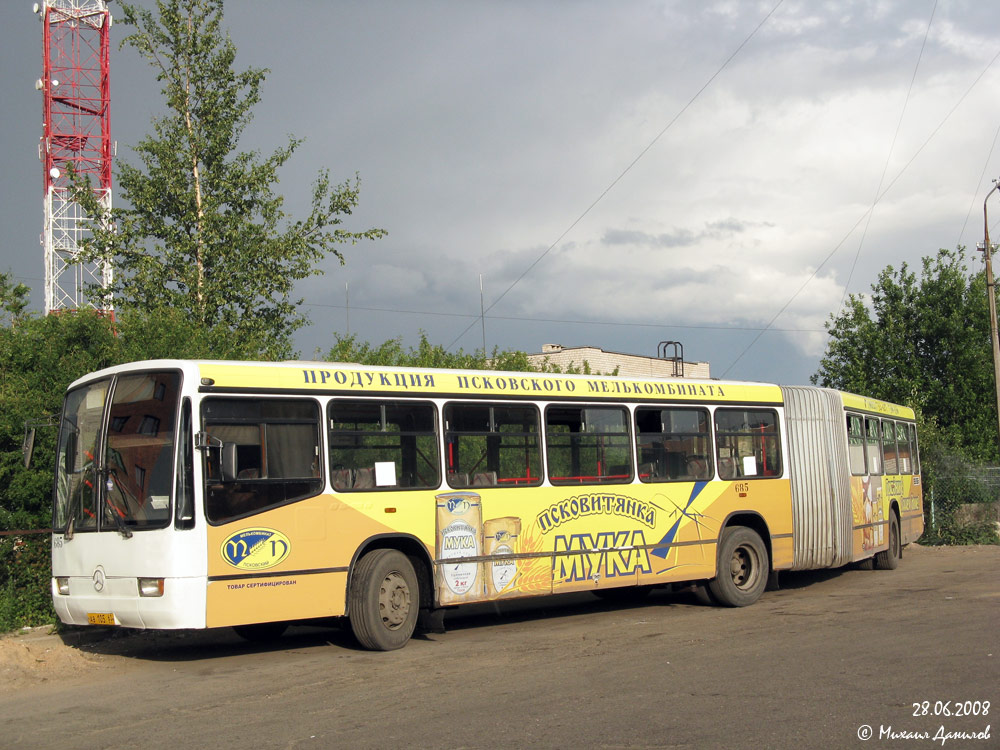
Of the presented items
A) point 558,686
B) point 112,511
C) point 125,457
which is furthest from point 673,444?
point 112,511

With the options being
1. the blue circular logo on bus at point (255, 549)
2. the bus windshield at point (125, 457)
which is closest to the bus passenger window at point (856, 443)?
the blue circular logo on bus at point (255, 549)

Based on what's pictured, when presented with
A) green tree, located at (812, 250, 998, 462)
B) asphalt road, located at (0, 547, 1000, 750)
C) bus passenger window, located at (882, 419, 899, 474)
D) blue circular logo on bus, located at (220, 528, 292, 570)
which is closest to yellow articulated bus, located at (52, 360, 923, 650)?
blue circular logo on bus, located at (220, 528, 292, 570)

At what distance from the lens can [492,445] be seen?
11.6 meters

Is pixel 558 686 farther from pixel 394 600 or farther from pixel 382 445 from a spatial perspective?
pixel 382 445

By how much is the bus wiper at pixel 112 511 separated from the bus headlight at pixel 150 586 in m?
0.46

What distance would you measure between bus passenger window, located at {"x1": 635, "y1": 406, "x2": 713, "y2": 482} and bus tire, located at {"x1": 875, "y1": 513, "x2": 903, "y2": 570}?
6568mm

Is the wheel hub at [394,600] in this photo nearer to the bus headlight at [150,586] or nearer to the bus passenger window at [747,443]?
the bus headlight at [150,586]

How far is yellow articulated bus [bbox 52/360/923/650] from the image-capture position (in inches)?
365

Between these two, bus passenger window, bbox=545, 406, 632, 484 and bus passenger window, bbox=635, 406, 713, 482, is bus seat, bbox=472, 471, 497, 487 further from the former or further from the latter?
bus passenger window, bbox=635, 406, 713, 482

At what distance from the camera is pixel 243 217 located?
24531 millimetres

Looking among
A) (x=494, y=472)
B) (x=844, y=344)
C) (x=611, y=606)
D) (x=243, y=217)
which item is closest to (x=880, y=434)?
(x=611, y=606)

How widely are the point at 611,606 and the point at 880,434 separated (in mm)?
7054

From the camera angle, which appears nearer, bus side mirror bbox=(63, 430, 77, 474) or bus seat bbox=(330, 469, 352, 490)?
bus seat bbox=(330, 469, 352, 490)

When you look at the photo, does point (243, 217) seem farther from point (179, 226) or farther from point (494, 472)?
point (494, 472)
